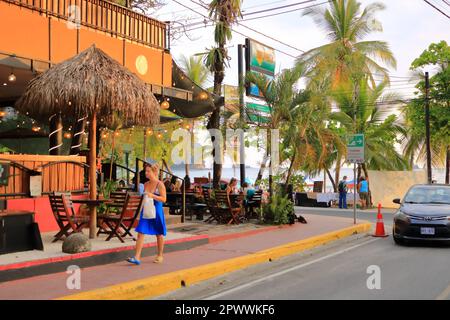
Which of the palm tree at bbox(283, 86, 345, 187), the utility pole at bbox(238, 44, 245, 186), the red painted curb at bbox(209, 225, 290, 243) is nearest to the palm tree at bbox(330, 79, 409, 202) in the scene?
the utility pole at bbox(238, 44, 245, 186)

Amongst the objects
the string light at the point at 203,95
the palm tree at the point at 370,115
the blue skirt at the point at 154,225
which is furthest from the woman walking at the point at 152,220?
the palm tree at the point at 370,115

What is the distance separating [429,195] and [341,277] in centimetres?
594

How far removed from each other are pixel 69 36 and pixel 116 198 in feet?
16.7

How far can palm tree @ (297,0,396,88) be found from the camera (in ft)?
97.3

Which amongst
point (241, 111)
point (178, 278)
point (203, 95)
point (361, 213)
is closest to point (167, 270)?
point (178, 278)

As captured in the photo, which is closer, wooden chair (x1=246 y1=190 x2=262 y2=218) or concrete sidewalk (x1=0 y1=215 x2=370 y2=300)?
concrete sidewalk (x1=0 y1=215 x2=370 y2=300)

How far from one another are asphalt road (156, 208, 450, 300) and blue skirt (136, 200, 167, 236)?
127 cm

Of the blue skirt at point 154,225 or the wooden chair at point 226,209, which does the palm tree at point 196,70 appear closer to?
the wooden chair at point 226,209

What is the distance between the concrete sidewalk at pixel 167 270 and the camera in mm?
7297

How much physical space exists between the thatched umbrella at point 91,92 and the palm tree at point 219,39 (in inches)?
332

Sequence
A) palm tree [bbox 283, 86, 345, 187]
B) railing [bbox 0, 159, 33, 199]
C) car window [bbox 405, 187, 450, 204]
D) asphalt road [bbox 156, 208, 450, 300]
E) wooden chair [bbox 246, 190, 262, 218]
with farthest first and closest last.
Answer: palm tree [bbox 283, 86, 345, 187] → wooden chair [bbox 246, 190, 262, 218] → car window [bbox 405, 187, 450, 204] → railing [bbox 0, 159, 33, 199] → asphalt road [bbox 156, 208, 450, 300]

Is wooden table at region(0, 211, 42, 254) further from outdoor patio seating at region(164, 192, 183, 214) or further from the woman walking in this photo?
outdoor patio seating at region(164, 192, 183, 214)

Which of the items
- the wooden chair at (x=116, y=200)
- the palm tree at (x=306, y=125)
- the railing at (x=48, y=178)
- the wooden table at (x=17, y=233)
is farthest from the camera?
the palm tree at (x=306, y=125)

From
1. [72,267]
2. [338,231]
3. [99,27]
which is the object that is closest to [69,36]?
[99,27]
